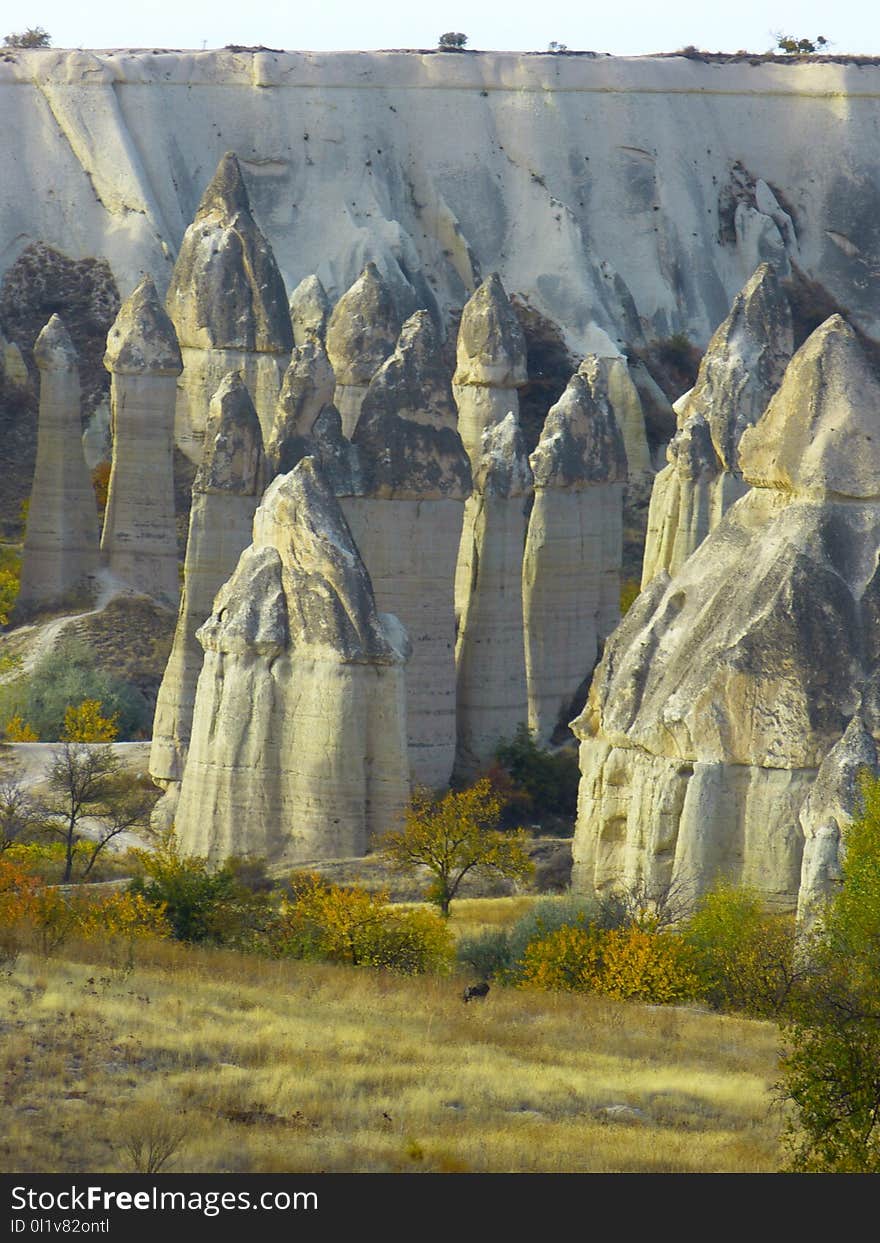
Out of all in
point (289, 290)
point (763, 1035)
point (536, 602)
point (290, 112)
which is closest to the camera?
point (763, 1035)

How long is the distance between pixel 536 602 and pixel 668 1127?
95.1 ft

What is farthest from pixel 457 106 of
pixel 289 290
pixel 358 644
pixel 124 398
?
pixel 358 644

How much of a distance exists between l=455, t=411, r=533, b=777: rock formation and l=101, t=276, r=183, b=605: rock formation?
8239 mm

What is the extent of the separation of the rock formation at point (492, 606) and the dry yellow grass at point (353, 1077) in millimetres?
19285

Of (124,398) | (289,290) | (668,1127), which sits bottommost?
(668,1127)

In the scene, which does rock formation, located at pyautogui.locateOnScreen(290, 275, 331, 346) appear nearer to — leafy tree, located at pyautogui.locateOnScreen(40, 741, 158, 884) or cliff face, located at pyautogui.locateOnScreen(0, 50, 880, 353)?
cliff face, located at pyautogui.locateOnScreen(0, 50, 880, 353)

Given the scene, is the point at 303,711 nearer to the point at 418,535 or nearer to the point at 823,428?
the point at 418,535

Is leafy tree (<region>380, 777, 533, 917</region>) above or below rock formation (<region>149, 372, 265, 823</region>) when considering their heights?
below

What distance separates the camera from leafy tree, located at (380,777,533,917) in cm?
3653

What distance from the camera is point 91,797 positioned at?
4284cm

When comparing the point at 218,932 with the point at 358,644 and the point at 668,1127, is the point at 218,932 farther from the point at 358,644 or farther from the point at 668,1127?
the point at 668,1127

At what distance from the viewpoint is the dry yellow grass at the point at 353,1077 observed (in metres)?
19.3

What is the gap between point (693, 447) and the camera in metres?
50.3

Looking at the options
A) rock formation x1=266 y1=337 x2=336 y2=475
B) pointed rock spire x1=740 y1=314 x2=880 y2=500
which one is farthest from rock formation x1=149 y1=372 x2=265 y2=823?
pointed rock spire x1=740 y1=314 x2=880 y2=500
